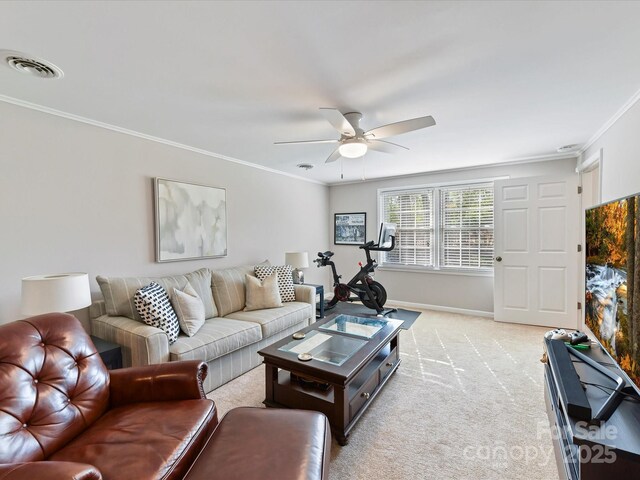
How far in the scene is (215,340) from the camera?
2.44 m

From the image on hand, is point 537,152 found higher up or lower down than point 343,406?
higher up

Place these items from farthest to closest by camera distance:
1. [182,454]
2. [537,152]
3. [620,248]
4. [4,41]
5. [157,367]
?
[537,152]
[157,367]
[4,41]
[620,248]
[182,454]

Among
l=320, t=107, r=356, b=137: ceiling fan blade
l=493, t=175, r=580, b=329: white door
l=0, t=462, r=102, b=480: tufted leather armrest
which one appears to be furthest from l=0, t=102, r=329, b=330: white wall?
l=493, t=175, r=580, b=329: white door

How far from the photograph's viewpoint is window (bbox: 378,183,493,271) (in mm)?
4574

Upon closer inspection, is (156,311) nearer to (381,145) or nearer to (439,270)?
(381,145)

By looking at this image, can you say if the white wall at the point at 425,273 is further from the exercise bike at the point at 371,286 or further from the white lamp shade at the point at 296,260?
the white lamp shade at the point at 296,260

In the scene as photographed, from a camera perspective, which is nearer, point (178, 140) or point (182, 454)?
point (182, 454)

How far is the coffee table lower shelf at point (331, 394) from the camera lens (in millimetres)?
1815

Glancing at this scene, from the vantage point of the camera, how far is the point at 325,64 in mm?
1738

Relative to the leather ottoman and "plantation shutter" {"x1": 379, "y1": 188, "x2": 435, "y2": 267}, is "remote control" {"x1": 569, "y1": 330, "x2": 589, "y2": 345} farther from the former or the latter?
"plantation shutter" {"x1": 379, "y1": 188, "x2": 435, "y2": 267}

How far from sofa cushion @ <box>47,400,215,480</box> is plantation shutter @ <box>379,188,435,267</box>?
14.3 feet

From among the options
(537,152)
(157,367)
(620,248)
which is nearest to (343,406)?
(157,367)

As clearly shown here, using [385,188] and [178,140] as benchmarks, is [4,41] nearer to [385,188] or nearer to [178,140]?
[178,140]

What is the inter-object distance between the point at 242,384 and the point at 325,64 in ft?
8.50
